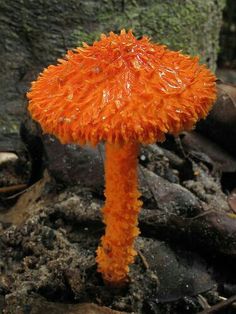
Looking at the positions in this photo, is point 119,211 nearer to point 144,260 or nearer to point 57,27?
point 144,260

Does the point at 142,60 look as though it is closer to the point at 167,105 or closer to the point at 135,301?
the point at 167,105

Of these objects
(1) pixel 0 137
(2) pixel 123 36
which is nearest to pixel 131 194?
(2) pixel 123 36

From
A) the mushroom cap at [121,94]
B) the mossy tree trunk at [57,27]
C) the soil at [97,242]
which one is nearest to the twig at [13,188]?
the soil at [97,242]

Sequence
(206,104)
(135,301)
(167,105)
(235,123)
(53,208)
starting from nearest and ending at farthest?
1. (167,105)
2. (206,104)
3. (135,301)
4. (53,208)
5. (235,123)

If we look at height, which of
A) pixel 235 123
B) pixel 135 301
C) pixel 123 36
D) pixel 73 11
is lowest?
pixel 135 301

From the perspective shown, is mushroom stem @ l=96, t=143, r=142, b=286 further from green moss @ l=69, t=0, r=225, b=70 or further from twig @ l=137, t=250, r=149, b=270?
green moss @ l=69, t=0, r=225, b=70

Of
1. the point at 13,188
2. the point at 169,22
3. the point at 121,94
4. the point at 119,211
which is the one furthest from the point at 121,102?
the point at 169,22

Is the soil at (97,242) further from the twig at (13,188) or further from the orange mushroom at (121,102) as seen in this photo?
the orange mushroom at (121,102)
